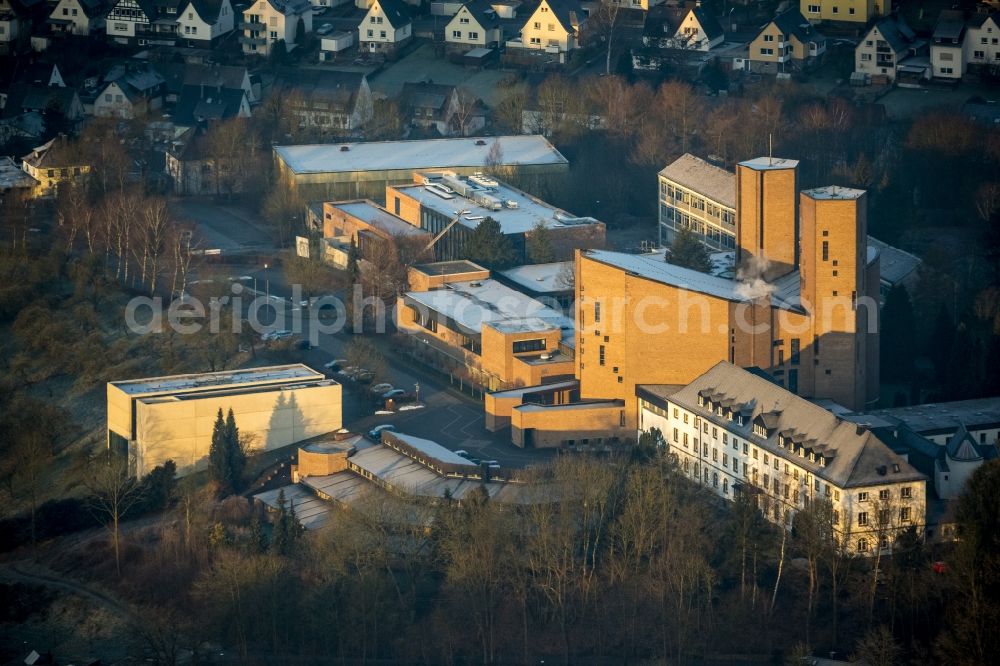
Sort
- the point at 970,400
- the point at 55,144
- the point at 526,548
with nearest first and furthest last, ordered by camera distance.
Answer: the point at 526,548, the point at 970,400, the point at 55,144

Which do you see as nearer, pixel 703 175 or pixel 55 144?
pixel 703 175

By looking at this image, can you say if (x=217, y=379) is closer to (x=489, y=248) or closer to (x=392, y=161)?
(x=489, y=248)

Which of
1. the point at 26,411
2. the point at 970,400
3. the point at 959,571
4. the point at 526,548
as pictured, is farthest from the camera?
the point at 26,411

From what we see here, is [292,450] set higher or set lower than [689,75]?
lower

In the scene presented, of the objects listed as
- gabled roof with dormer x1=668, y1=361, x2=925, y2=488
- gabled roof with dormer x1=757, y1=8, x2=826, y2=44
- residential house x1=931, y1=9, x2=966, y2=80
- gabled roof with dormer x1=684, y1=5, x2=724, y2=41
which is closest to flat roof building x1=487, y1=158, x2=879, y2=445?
gabled roof with dormer x1=668, y1=361, x2=925, y2=488

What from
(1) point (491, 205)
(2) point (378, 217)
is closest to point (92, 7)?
(2) point (378, 217)

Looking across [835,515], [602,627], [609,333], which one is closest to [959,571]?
[835,515]

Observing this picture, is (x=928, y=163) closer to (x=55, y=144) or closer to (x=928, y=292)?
(x=928, y=292)
